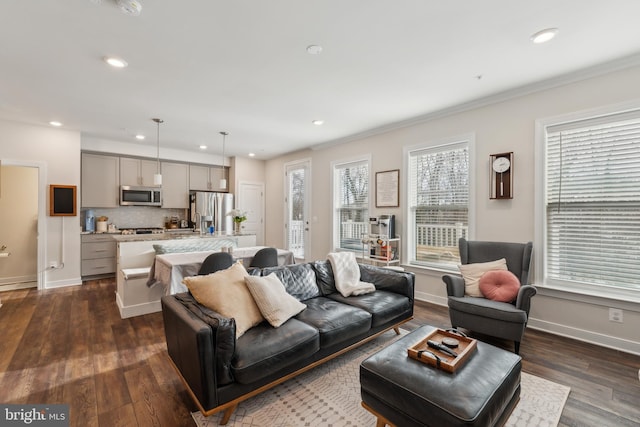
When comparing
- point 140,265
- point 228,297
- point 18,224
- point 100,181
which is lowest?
point 140,265

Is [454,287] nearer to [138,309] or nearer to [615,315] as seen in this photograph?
[615,315]

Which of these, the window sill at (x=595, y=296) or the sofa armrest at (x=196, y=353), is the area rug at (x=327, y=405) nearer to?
the sofa armrest at (x=196, y=353)

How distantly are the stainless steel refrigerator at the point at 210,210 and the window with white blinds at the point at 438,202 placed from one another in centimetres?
432

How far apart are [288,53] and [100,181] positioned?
16.9ft

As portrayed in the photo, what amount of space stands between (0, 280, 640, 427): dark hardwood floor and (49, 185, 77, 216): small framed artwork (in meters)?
1.82

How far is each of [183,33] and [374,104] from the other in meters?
2.32

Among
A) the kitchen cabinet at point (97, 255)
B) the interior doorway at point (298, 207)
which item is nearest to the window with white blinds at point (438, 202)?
the interior doorway at point (298, 207)

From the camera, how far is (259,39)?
91.8 inches

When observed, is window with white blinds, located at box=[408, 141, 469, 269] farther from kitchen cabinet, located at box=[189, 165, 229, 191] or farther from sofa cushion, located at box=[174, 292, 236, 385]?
kitchen cabinet, located at box=[189, 165, 229, 191]

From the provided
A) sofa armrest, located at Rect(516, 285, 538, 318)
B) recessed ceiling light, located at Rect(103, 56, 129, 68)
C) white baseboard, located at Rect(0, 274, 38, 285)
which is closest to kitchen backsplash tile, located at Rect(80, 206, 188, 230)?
white baseboard, located at Rect(0, 274, 38, 285)

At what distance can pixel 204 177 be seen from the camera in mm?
6949

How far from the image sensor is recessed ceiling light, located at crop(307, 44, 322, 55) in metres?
2.42

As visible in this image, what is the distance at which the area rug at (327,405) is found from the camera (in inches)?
69.3

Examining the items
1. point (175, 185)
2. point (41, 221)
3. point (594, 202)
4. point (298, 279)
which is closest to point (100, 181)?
point (41, 221)
